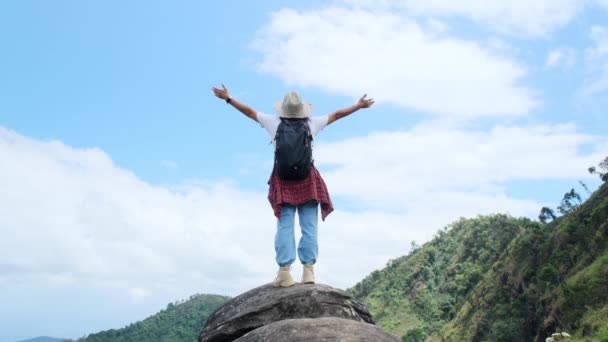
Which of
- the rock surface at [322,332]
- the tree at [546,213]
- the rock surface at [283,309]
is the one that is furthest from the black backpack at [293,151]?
the tree at [546,213]

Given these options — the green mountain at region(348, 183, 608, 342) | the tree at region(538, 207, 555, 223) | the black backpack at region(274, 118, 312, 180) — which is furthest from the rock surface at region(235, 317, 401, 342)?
the tree at region(538, 207, 555, 223)

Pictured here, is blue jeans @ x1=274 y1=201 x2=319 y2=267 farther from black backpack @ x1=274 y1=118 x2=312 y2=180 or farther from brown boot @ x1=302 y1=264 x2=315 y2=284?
black backpack @ x1=274 y1=118 x2=312 y2=180

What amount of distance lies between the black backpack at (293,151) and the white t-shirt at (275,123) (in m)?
0.16

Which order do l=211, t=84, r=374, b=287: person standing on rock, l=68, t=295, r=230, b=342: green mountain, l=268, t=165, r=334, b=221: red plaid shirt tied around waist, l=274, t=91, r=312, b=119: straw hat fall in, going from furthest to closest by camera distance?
l=68, t=295, r=230, b=342: green mountain
l=274, t=91, r=312, b=119: straw hat
l=268, t=165, r=334, b=221: red plaid shirt tied around waist
l=211, t=84, r=374, b=287: person standing on rock

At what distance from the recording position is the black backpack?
892cm

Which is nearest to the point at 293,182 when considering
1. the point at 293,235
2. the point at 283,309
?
the point at 293,235

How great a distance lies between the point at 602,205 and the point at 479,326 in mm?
19721

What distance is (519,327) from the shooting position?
200 feet

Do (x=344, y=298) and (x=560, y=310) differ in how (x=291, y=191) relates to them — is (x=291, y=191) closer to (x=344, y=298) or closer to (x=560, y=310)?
(x=344, y=298)

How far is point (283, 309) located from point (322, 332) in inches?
76.1

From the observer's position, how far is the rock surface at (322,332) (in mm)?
6957

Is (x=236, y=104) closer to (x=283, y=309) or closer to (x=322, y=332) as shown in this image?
(x=283, y=309)

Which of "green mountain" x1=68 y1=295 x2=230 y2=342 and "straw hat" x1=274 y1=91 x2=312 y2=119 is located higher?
"green mountain" x1=68 y1=295 x2=230 y2=342

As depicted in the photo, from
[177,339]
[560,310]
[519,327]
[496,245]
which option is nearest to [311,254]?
[560,310]
